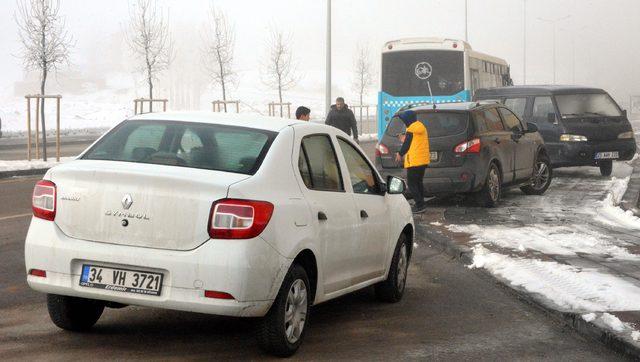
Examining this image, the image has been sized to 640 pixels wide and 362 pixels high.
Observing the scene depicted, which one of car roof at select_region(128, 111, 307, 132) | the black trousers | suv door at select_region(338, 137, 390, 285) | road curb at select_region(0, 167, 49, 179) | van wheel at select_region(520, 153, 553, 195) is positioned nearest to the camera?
car roof at select_region(128, 111, 307, 132)

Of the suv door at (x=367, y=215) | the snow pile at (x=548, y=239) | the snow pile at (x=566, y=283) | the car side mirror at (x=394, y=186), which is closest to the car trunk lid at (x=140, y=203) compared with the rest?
the suv door at (x=367, y=215)

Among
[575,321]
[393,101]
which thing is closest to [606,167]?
[393,101]

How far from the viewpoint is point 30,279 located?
5.94m

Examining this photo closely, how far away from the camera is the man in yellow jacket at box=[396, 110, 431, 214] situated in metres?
14.4

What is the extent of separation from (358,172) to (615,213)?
8.72m

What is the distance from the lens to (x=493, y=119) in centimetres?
1617

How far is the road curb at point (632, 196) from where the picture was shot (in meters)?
15.5

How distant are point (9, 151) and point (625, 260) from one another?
27.4 meters

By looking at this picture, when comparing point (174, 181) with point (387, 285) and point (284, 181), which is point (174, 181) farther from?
point (387, 285)

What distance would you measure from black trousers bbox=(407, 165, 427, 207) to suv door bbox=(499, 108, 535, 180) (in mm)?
2674

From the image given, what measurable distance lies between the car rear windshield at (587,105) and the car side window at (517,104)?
0.72 m

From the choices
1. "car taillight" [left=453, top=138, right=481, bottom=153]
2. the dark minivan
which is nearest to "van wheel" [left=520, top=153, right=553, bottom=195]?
the dark minivan

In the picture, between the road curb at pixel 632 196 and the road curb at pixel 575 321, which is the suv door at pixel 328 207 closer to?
the road curb at pixel 575 321

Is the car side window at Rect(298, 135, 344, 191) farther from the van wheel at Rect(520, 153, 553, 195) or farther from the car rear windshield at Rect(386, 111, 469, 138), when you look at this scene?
the van wheel at Rect(520, 153, 553, 195)
